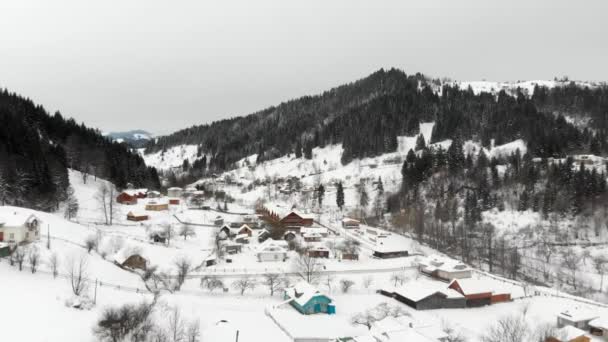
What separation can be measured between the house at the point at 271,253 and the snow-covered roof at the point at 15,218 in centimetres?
2299

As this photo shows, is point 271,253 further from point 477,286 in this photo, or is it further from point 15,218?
point 15,218

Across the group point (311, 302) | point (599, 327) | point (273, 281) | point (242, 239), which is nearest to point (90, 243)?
point (273, 281)

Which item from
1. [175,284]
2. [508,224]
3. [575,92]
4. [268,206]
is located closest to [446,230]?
[508,224]

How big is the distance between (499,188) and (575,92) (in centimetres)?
9176

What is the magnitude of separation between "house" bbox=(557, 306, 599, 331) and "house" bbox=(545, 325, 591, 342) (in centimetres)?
268

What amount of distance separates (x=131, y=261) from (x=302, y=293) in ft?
57.4

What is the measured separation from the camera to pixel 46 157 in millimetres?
67938

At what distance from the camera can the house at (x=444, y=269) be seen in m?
44.9

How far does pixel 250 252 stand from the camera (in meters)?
50.4

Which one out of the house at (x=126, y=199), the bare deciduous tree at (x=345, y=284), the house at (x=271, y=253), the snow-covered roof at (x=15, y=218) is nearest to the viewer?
the snow-covered roof at (x=15, y=218)

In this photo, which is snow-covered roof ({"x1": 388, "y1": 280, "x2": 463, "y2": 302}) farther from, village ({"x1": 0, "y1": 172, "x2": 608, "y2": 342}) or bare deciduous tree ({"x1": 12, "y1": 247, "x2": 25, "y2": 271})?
bare deciduous tree ({"x1": 12, "y1": 247, "x2": 25, "y2": 271})

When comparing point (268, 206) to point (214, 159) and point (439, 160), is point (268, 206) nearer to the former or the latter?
point (439, 160)

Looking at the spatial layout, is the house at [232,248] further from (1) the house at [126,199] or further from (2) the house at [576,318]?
(2) the house at [576,318]

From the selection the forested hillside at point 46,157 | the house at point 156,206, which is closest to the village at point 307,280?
the forested hillside at point 46,157
